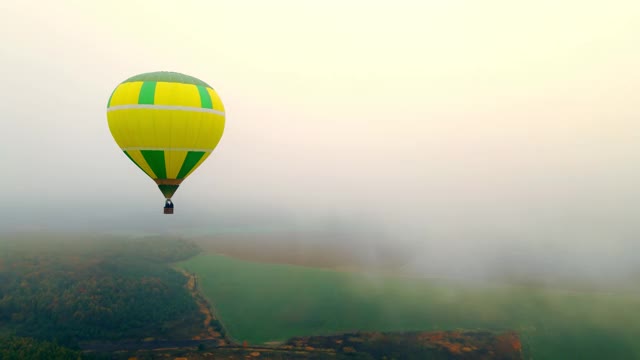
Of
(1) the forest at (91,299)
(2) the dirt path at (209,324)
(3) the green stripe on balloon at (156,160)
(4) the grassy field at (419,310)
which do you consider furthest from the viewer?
(1) the forest at (91,299)

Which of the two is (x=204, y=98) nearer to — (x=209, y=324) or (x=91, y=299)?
(x=209, y=324)

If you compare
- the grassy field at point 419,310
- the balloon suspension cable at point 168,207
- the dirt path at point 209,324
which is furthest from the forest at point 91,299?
the balloon suspension cable at point 168,207

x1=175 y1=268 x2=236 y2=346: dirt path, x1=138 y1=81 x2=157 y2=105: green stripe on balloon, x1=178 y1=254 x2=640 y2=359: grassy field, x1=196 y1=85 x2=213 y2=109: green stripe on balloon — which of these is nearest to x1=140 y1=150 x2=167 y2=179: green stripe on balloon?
x1=138 y1=81 x2=157 y2=105: green stripe on balloon

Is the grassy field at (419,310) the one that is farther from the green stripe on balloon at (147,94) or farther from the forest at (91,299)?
the green stripe on balloon at (147,94)

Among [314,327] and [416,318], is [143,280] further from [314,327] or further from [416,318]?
[416,318]

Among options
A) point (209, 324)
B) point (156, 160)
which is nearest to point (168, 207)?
point (156, 160)

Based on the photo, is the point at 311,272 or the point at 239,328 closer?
the point at 239,328

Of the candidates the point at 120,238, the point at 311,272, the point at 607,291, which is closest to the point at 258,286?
the point at 311,272
